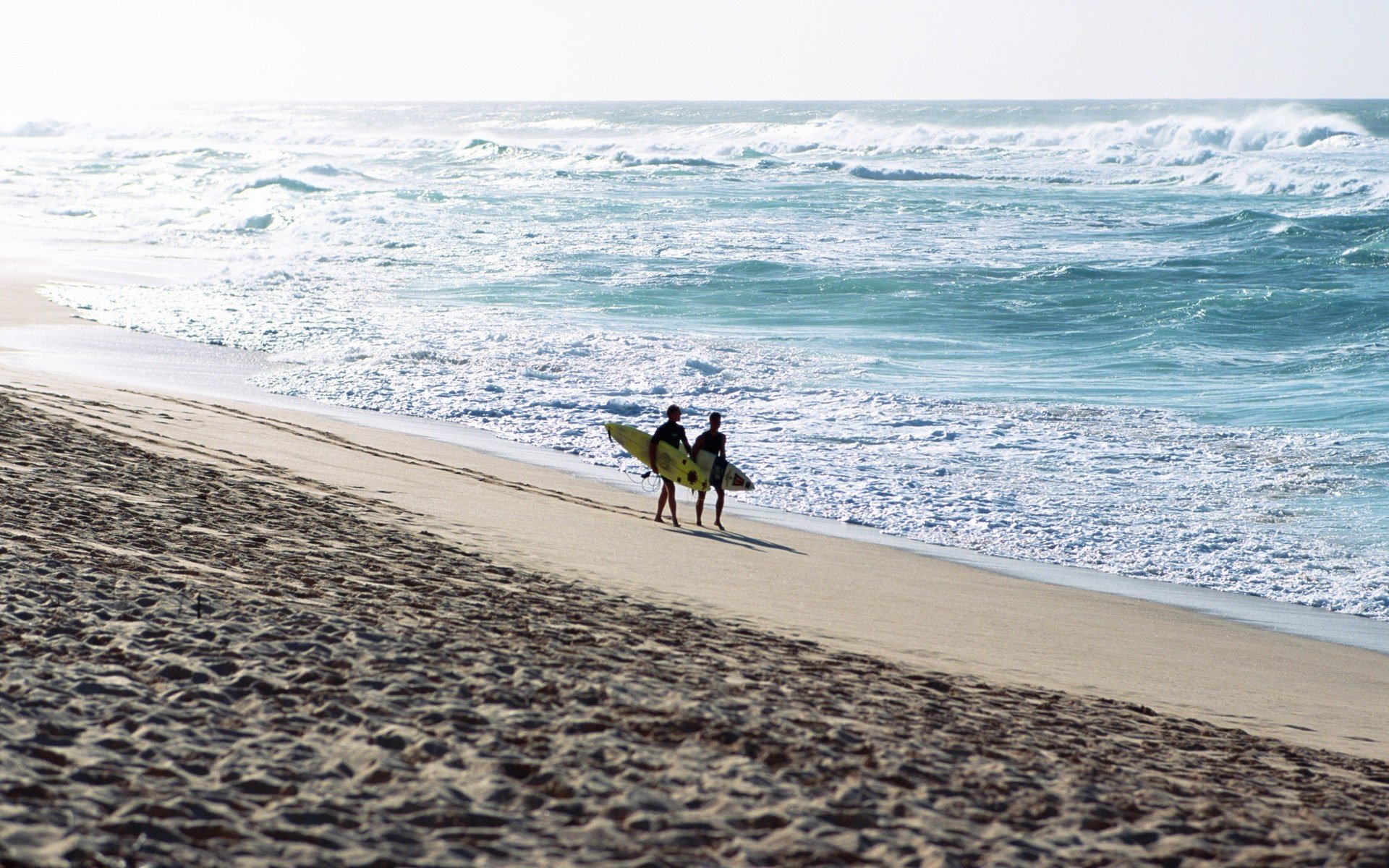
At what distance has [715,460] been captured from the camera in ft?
36.1

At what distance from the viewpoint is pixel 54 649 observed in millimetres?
5234

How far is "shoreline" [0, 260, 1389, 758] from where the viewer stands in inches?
277

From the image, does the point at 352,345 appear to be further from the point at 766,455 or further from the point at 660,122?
the point at 660,122

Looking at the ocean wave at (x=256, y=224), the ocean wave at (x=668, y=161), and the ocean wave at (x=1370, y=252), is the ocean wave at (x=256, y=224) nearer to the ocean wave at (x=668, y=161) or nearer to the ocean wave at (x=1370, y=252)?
the ocean wave at (x=668, y=161)

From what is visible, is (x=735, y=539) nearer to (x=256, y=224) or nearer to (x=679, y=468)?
(x=679, y=468)

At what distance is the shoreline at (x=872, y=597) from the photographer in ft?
23.1

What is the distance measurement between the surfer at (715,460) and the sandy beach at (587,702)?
1.11 meters

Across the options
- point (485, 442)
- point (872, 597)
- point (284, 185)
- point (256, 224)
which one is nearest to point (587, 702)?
point (872, 597)

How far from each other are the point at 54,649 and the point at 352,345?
14298 millimetres

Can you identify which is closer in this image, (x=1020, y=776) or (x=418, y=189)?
(x=1020, y=776)

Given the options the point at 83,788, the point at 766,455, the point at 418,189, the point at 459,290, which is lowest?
the point at 83,788

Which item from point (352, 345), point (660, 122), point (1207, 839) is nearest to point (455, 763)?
point (1207, 839)

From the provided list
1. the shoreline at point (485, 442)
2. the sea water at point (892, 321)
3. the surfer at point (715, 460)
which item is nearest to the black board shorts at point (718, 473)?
the surfer at point (715, 460)

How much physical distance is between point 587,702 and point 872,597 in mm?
3718
